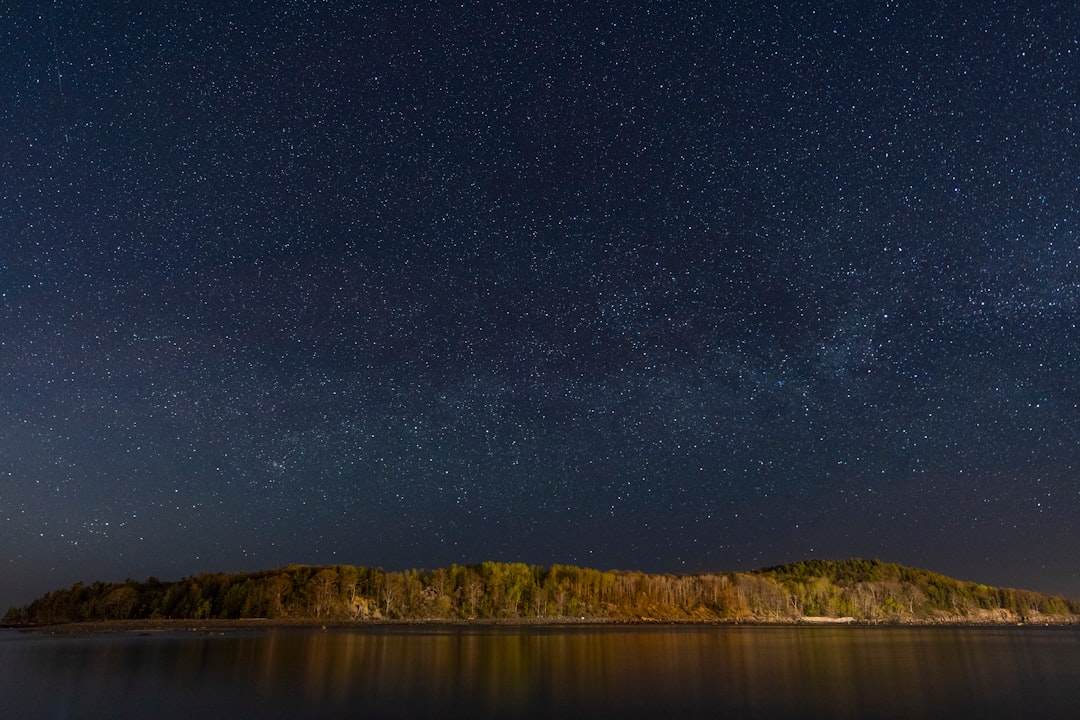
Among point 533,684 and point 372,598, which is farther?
point 372,598

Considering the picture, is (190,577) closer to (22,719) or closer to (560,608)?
(560,608)

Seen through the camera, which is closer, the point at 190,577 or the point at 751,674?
the point at 751,674

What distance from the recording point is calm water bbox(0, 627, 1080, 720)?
29547 mm

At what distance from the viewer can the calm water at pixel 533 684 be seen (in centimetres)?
2955

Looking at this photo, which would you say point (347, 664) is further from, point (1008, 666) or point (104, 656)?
point (1008, 666)

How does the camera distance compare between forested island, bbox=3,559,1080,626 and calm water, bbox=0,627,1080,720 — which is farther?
forested island, bbox=3,559,1080,626

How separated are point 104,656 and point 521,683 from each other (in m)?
40.1

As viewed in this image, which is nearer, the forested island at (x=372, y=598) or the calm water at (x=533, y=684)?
the calm water at (x=533, y=684)

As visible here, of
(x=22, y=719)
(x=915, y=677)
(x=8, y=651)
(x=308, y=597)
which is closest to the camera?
(x=22, y=719)

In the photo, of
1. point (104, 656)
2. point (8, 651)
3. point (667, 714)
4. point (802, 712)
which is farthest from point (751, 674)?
point (8, 651)

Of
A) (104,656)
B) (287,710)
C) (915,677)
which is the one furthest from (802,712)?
(104,656)

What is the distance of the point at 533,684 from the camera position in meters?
37.5

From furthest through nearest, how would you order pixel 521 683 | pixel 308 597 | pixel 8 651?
pixel 308 597 < pixel 8 651 < pixel 521 683

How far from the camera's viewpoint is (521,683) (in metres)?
37.9
